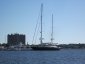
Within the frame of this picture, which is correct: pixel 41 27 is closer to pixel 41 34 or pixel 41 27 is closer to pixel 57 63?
pixel 41 34

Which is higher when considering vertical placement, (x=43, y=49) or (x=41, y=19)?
(x=41, y=19)

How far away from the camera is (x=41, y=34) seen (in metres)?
177

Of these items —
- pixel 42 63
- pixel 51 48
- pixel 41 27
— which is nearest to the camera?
pixel 42 63

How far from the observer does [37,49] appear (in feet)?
624

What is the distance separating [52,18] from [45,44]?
52.3ft

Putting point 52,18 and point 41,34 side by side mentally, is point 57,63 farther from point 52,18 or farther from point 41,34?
point 52,18

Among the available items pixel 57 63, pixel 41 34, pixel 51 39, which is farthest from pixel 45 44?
pixel 57 63

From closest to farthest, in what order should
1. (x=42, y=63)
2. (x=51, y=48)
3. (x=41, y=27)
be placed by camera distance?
(x=42, y=63)
(x=41, y=27)
(x=51, y=48)

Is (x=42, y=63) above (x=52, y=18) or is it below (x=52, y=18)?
below

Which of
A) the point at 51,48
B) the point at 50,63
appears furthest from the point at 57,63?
the point at 51,48

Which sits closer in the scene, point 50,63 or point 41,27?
point 50,63

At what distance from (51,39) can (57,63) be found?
114810 mm

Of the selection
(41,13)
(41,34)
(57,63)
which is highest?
(41,13)

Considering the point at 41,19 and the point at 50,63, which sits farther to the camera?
the point at 41,19
